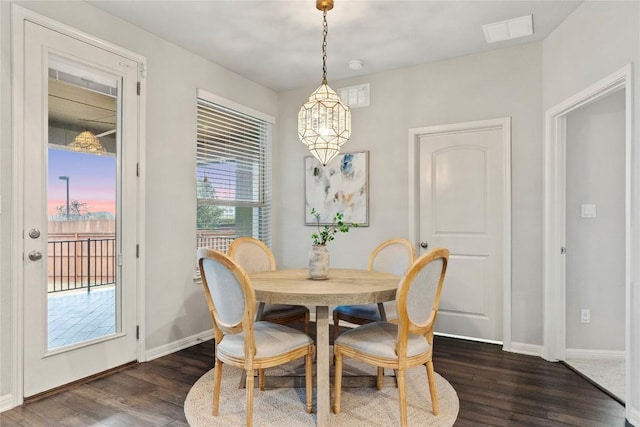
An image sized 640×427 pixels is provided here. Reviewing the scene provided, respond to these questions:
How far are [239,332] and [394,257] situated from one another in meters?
1.49

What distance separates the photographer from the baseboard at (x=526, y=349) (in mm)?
3293

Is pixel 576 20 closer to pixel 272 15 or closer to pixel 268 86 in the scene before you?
pixel 272 15

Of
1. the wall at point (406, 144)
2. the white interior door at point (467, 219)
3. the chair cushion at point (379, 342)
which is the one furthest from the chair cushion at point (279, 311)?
the white interior door at point (467, 219)

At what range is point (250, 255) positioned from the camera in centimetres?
318

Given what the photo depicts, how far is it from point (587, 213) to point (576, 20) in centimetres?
148

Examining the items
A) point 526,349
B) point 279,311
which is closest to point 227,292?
point 279,311

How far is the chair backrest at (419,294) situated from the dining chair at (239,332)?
59 cm

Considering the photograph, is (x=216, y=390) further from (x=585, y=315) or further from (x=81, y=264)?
(x=585, y=315)

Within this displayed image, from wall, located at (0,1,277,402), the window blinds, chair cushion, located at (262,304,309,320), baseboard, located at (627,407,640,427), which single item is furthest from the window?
baseboard, located at (627,407,640,427)

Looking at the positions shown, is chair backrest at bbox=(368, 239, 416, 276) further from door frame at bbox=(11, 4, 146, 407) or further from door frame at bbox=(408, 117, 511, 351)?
door frame at bbox=(11, 4, 146, 407)

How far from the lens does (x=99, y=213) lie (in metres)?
2.83

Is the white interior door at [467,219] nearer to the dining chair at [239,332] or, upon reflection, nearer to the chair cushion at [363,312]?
the chair cushion at [363,312]

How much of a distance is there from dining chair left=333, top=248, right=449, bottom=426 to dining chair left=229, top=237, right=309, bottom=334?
2.48 ft

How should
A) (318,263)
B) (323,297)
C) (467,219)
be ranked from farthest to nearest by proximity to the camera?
(467,219)
(318,263)
(323,297)
